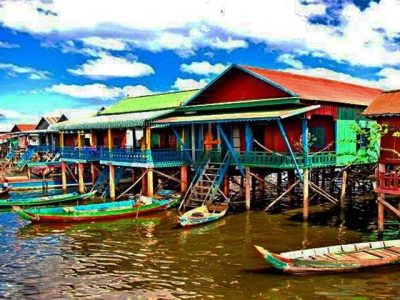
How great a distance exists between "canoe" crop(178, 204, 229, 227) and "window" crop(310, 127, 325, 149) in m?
6.20

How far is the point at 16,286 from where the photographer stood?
14.8m

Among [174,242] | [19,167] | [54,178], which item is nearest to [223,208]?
[174,242]

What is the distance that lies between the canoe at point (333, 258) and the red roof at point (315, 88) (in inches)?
→ 368

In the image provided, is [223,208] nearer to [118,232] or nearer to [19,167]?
[118,232]

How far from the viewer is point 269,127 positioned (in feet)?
84.6

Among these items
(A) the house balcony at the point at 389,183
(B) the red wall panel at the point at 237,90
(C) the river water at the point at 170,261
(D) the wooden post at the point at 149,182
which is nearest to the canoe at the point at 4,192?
(C) the river water at the point at 170,261

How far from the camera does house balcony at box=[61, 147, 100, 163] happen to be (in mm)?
35031

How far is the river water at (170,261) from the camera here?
1401 centimetres

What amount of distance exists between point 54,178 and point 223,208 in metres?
23.5

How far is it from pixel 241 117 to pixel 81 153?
55.5 ft

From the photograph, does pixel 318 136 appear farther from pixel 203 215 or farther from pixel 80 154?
pixel 80 154

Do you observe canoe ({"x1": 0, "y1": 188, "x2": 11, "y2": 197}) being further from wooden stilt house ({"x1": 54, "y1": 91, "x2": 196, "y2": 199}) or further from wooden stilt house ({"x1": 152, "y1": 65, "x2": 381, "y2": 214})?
wooden stilt house ({"x1": 152, "y1": 65, "x2": 381, "y2": 214})

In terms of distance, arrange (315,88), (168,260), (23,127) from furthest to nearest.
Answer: (23,127)
(315,88)
(168,260)

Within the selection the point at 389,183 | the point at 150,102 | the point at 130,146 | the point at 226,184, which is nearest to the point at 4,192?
the point at 130,146
